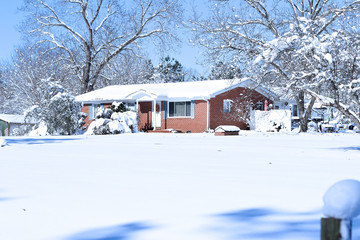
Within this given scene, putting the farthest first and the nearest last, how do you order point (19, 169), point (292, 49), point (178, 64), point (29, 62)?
1. point (178, 64)
2. point (29, 62)
3. point (292, 49)
4. point (19, 169)

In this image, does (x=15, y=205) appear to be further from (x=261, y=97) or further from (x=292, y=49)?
(x=261, y=97)

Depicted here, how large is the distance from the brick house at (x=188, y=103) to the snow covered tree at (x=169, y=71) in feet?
113

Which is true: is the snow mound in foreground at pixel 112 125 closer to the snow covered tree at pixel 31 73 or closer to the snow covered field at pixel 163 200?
the snow covered field at pixel 163 200

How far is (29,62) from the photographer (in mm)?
48344

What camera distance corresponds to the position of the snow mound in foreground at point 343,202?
2.06 m

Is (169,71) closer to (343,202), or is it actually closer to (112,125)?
(112,125)

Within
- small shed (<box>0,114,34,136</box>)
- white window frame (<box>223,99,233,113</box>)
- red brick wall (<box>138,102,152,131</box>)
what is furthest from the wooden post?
small shed (<box>0,114,34,136</box>)

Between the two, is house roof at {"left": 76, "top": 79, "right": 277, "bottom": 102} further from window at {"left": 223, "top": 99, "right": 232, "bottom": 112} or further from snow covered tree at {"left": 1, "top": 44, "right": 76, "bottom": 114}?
snow covered tree at {"left": 1, "top": 44, "right": 76, "bottom": 114}

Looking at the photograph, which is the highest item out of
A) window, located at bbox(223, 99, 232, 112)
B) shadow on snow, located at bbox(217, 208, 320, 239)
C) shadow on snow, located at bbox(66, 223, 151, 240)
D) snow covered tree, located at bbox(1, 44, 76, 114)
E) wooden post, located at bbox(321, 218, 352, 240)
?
snow covered tree, located at bbox(1, 44, 76, 114)

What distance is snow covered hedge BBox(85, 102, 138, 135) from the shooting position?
78.8 feet

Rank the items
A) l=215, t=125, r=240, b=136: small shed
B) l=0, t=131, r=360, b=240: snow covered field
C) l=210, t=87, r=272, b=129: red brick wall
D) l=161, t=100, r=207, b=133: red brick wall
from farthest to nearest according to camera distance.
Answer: l=210, t=87, r=272, b=129: red brick wall
l=161, t=100, r=207, b=133: red brick wall
l=215, t=125, r=240, b=136: small shed
l=0, t=131, r=360, b=240: snow covered field

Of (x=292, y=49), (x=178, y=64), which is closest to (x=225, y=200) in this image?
(x=292, y=49)

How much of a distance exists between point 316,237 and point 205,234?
2.97 feet

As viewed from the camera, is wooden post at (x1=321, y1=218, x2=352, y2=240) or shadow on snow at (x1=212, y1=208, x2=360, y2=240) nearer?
wooden post at (x1=321, y1=218, x2=352, y2=240)
